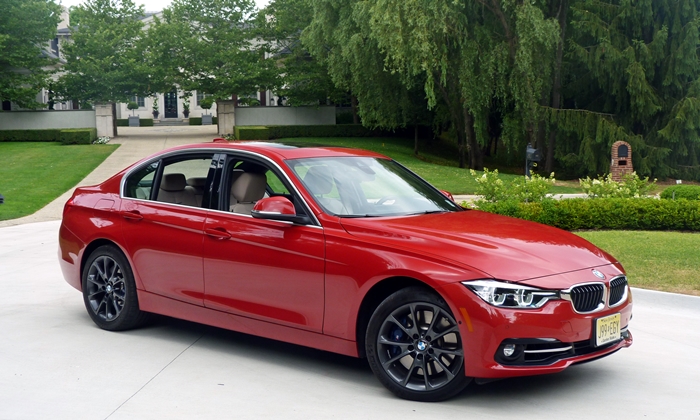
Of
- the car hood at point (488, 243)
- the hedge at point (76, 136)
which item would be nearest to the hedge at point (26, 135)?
the hedge at point (76, 136)

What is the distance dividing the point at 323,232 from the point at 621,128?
29.8 m

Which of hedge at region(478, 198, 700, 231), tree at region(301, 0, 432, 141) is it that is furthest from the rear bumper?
tree at region(301, 0, 432, 141)

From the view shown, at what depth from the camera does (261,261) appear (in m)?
6.40

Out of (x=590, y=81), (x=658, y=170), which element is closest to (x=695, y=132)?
(x=658, y=170)

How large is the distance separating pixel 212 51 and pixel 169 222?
42230mm

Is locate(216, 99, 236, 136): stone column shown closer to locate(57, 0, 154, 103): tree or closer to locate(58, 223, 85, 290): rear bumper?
locate(57, 0, 154, 103): tree

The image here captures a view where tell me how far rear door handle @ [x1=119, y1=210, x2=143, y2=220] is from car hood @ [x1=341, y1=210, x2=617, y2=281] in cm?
224

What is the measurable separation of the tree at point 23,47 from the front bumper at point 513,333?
147 feet

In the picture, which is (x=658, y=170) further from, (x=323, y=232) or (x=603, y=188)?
(x=323, y=232)

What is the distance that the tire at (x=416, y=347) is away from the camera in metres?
5.47

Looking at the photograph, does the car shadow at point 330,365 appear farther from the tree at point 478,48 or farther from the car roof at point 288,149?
the tree at point 478,48

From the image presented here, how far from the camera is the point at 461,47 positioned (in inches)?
1224

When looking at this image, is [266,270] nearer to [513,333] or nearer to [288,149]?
[288,149]

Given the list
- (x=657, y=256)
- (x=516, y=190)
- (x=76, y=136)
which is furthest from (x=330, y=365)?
(x=76, y=136)
